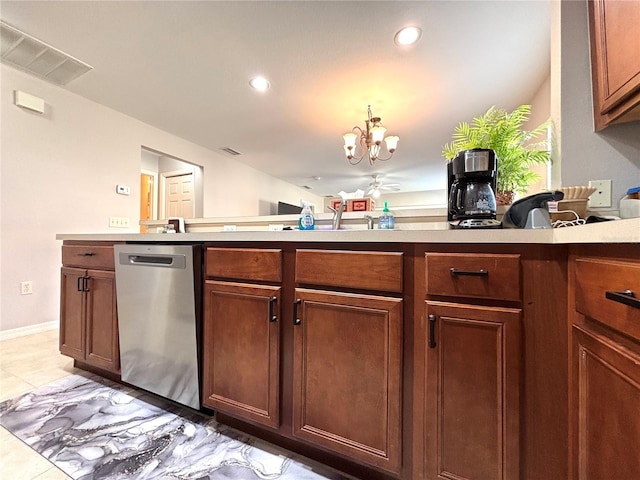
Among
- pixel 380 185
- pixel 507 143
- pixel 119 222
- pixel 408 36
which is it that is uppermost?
pixel 408 36

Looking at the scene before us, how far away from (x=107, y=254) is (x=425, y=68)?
290 cm

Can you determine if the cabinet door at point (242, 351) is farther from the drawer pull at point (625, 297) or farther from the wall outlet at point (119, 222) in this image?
the wall outlet at point (119, 222)

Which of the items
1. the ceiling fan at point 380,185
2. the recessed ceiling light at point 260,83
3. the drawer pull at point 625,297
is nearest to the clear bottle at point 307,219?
the drawer pull at point 625,297

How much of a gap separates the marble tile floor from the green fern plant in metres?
1.41

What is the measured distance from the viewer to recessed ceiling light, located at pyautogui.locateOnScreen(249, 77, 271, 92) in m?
2.66

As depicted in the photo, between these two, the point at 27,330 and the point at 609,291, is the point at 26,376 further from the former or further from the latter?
the point at 609,291

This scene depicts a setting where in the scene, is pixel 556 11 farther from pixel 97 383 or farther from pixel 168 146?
pixel 168 146

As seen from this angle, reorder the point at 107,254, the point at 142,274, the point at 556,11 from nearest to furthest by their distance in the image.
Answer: the point at 556,11 < the point at 142,274 < the point at 107,254

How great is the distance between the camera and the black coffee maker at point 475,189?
0.93m

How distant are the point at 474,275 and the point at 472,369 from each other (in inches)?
11.0

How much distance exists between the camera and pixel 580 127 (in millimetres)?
1067

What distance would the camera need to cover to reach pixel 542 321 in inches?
29.4

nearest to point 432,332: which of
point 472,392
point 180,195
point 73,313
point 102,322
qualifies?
point 472,392

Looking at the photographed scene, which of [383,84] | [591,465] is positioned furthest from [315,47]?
[591,465]
